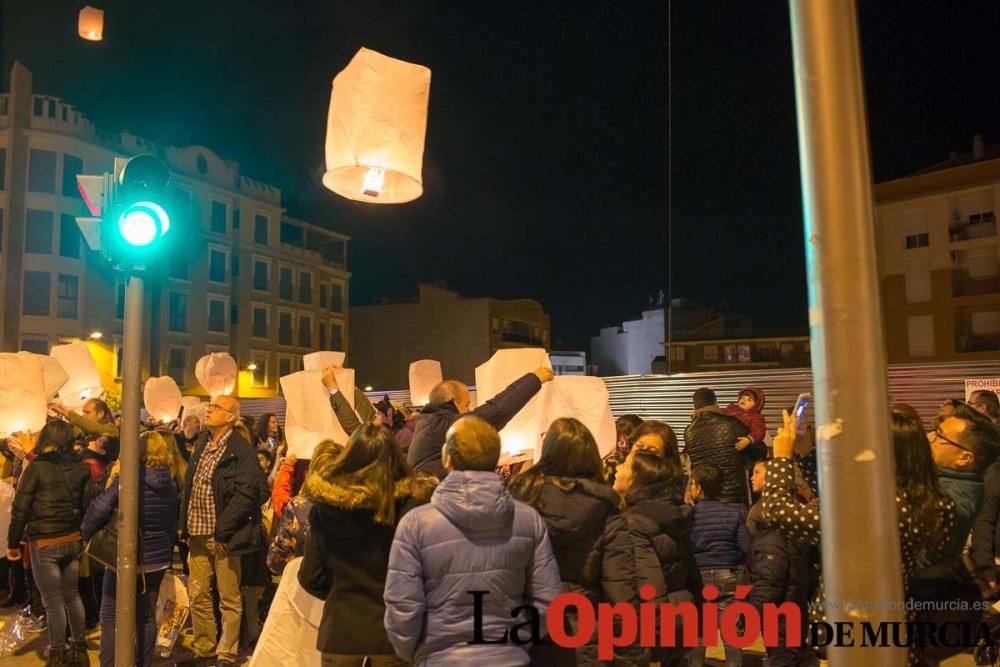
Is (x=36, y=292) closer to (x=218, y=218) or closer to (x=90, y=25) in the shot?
(x=218, y=218)

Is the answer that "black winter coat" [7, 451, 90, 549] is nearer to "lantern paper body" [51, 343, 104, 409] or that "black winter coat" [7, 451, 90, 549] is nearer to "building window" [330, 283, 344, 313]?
"lantern paper body" [51, 343, 104, 409]

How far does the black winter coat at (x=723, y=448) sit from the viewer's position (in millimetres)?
6789

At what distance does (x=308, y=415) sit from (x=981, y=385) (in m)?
8.21

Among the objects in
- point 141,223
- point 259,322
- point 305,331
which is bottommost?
point 141,223

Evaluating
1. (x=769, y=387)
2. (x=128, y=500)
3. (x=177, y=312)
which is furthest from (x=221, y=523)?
(x=177, y=312)

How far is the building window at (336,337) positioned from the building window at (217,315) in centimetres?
971

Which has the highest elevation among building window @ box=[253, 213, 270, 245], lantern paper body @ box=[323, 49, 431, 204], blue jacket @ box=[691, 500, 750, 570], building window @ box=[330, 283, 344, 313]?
building window @ box=[253, 213, 270, 245]

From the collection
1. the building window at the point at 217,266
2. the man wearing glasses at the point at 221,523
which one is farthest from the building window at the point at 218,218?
the man wearing glasses at the point at 221,523

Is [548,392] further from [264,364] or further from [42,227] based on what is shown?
[264,364]

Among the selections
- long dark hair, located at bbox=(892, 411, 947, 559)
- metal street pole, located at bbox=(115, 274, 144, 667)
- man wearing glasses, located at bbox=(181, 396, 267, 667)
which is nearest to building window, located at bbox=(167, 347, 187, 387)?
man wearing glasses, located at bbox=(181, 396, 267, 667)

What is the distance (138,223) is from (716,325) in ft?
168

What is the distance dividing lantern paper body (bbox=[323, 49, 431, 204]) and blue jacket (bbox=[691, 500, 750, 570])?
2935 millimetres

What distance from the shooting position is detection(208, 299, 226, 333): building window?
157ft

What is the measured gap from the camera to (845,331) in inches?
92.4
